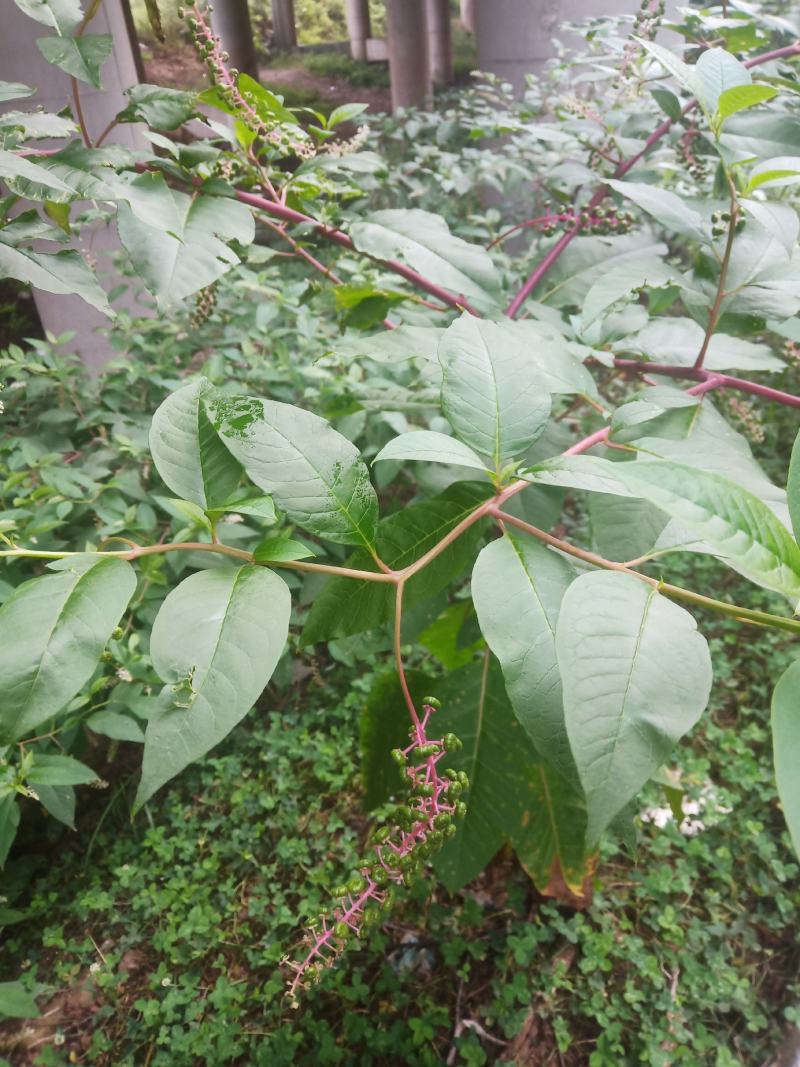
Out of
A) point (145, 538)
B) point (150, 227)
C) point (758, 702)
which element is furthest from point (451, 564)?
point (758, 702)

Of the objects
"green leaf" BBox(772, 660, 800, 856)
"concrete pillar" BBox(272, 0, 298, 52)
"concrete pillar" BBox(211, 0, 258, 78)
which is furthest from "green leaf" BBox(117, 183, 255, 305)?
"concrete pillar" BBox(272, 0, 298, 52)

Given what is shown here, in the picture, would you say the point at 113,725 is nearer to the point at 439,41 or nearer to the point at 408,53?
the point at 408,53

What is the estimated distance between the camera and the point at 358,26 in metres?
2.61

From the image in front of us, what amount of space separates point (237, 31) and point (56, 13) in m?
1.85

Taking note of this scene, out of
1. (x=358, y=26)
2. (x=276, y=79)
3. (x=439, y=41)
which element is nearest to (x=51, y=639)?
(x=276, y=79)

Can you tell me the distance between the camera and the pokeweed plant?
0.39 m

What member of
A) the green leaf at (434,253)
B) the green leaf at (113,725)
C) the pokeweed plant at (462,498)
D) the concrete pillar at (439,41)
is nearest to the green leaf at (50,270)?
the pokeweed plant at (462,498)

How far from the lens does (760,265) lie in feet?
2.61

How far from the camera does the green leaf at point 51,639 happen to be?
15.2 inches

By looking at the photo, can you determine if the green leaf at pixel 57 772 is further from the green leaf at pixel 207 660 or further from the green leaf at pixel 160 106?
the green leaf at pixel 160 106

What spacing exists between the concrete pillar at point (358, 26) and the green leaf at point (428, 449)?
111 inches

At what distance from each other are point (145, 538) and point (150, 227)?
728 millimetres

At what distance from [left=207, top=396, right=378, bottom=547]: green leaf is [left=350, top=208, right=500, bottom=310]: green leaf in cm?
37

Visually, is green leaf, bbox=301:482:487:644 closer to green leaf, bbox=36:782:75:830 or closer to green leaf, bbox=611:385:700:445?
green leaf, bbox=611:385:700:445
